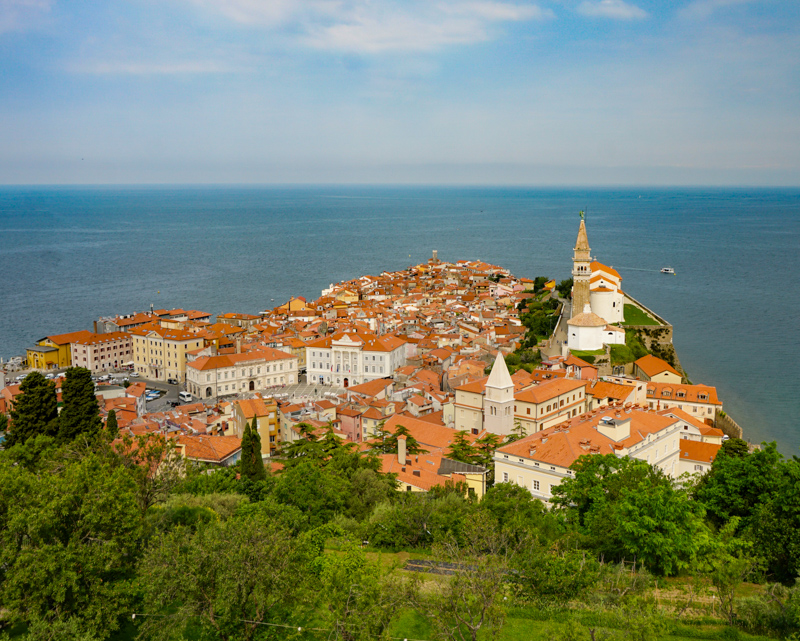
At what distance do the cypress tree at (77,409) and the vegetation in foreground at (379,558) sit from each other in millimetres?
2124

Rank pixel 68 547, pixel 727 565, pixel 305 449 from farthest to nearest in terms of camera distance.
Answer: pixel 305 449 < pixel 727 565 < pixel 68 547

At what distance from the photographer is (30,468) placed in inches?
541

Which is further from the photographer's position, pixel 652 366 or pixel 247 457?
pixel 652 366

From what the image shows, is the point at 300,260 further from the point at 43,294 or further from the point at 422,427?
the point at 422,427

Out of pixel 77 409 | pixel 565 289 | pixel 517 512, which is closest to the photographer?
pixel 517 512

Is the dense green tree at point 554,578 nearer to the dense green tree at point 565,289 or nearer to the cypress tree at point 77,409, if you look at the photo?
the cypress tree at point 77,409

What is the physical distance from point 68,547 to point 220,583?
226 centimetres

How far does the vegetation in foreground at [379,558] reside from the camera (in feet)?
30.3

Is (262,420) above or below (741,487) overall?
below

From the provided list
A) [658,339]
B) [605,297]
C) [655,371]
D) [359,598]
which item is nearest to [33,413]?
[359,598]

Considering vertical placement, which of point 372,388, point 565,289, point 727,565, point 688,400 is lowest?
point 372,388

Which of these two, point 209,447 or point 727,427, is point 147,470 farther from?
point 727,427

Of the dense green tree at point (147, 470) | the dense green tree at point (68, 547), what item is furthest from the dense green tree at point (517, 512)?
the dense green tree at point (68, 547)

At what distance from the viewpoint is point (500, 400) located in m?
24.8
